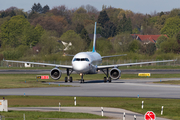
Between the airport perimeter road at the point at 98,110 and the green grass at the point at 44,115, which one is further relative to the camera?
A: the airport perimeter road at the point at 98,110

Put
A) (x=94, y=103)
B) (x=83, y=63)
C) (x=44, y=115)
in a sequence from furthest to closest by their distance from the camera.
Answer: (x=83, y=63) → (x=94, y=103) → (x=44, y=115)

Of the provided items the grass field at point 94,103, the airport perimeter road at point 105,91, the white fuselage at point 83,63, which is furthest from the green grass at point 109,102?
the white fuselage at point 83,63

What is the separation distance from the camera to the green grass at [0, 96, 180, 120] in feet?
87.8

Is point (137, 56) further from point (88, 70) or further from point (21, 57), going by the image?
point (88, 70)

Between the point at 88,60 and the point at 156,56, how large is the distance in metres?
69.6

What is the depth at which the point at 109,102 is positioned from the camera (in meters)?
31.4

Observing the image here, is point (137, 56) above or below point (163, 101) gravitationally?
above

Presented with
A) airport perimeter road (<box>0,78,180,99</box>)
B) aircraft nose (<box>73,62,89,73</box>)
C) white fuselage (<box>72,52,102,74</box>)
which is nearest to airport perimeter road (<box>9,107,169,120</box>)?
airport perimeter road (<box>0,78,180,99</box>)

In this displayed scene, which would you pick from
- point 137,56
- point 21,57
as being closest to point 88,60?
point 137,56

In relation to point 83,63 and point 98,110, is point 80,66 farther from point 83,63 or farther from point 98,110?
point 98,110

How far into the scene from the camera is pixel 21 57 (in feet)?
410

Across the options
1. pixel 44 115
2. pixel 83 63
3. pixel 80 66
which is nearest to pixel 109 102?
pixel 44 115

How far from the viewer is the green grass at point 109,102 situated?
87.8ft

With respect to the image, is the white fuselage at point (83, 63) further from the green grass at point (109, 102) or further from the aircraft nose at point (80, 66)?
the green grass at point (109, 102)
